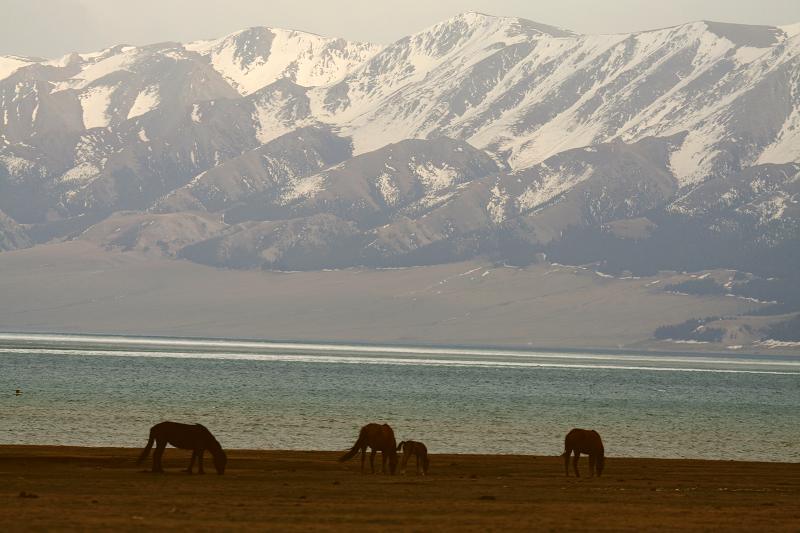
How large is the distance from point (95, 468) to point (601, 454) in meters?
16.3

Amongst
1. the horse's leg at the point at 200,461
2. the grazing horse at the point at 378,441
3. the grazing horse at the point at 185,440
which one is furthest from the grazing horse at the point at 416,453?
the horse's leg at the point at 200,461

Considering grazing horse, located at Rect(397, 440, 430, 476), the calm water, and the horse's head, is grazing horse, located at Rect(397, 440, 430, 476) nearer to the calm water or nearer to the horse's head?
the horse's head

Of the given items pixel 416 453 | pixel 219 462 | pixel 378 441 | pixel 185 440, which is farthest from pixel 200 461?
pixel 416 453

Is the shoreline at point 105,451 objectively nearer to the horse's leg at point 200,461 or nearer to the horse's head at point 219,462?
the horse's leg at point 200,461

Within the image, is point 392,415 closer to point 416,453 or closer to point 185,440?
point 416,453

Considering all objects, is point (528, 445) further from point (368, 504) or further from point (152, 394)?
point (152, 394)

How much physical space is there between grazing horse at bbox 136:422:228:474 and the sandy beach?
55 cm

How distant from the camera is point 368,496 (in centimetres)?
4647

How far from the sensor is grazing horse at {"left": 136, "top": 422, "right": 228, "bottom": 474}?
51.2 meters

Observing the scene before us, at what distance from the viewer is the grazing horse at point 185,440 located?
51.2 m

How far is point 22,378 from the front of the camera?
167 metres

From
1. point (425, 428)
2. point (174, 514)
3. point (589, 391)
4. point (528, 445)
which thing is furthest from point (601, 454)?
point (589, 391)

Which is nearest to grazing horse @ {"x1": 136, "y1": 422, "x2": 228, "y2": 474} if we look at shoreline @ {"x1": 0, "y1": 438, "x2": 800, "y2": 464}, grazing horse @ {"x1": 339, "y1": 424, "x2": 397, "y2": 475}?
grazing horse @ {"x1": 339, "y1": 424, "x2": 397, "y2": 475}

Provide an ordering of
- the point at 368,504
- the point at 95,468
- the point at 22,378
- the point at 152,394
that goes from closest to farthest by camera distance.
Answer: the point at 368,504, the point at 95,468, the point at 152,394, the point at 22,378
